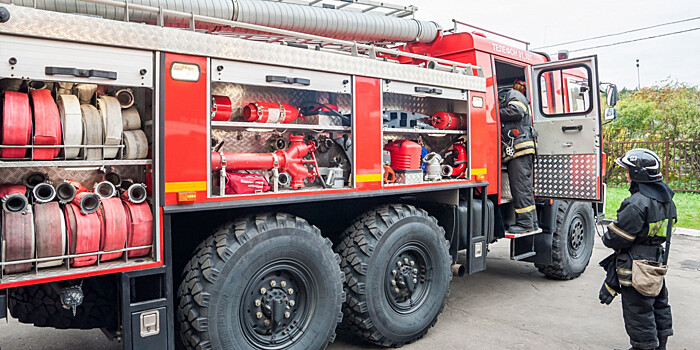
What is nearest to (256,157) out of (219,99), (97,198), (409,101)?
(219,99)

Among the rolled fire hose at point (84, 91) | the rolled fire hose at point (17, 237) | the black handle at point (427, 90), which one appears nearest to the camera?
the rolled fire hose at point (17, 237)

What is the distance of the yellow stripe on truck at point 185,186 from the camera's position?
330 cm

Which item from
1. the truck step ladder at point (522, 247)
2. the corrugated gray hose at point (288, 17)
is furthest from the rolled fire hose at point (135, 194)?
the truck step ladder at point (522, 247)

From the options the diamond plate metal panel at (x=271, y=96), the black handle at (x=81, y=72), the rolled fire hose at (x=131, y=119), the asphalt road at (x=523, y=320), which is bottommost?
the asphalt road at (x=523, y=320)

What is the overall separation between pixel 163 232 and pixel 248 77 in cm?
120

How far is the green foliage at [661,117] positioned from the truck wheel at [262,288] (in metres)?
18.9

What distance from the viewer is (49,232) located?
2951 mm

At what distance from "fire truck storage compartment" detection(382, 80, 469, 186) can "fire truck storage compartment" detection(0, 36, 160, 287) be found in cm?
210

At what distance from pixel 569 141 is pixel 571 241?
1.61 m

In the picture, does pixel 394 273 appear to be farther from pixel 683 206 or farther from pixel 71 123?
pixel 683 206

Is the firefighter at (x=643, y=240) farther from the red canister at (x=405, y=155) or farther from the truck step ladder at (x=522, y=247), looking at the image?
the truck step ladder at (x=522, y=247)

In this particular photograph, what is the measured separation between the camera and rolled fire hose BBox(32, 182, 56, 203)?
2972mm

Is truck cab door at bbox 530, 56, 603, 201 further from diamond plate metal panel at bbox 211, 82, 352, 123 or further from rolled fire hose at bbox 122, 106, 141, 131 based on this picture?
rolled fire hose at bbox 122, 106, 141, 131

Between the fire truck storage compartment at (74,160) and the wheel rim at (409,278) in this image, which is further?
the wheel rim at (409,278)
